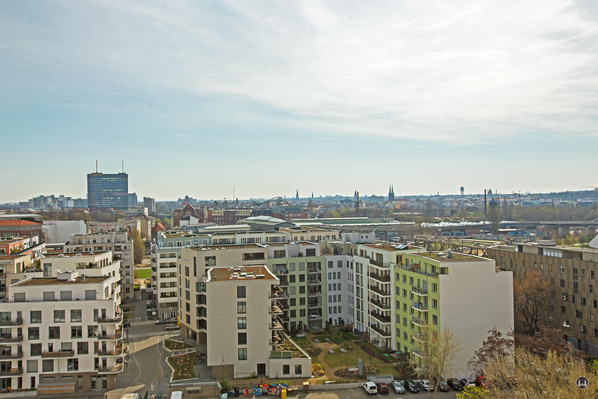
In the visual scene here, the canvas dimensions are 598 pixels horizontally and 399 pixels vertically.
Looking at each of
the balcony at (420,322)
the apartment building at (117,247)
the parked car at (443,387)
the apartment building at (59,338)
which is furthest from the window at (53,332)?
the apartment building at (117,247)

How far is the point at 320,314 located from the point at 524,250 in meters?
23.1

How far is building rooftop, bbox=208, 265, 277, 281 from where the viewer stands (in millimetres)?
35938

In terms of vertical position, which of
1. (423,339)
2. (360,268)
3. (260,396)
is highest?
(360,268)

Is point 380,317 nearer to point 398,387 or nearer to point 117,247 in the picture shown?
point 398,387

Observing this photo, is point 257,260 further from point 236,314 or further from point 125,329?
point 125,329

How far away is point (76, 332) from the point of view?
32.6 metres

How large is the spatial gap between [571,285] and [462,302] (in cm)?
1500

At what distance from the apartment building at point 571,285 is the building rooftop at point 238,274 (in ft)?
88.2

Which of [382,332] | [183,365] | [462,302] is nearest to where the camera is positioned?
[462,302]

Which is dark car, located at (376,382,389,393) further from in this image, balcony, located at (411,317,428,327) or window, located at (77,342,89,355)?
window, located at (77,342,89,355)

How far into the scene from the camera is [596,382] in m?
21.2

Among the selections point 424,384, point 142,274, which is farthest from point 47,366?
point 142,274

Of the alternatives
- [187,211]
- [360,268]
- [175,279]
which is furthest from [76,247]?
[187,211]

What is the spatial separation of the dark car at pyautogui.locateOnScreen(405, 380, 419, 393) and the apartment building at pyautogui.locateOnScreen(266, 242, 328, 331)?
50.8 ft
